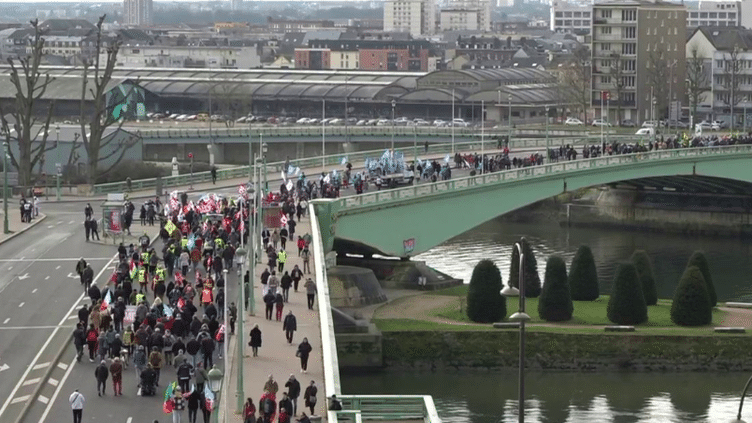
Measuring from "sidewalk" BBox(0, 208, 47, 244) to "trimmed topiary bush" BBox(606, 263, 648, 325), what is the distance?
69.4 ft

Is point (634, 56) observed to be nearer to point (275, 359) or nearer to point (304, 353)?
point (275, 359)

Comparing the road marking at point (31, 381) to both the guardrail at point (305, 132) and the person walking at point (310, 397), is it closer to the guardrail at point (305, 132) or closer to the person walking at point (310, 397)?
the person walking at point (310, 397)

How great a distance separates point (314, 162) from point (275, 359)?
5273 cm

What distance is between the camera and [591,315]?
62531 millimetres

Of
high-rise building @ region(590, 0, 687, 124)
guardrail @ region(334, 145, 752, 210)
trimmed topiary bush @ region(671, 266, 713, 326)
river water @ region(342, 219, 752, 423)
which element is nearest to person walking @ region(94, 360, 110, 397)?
river water @ region(342, 219, 752, 423)

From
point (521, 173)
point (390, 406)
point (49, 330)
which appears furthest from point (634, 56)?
point (390, 406)

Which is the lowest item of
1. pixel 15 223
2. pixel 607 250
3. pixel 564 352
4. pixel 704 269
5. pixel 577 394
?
pixel 607 250

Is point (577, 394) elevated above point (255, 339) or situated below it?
below

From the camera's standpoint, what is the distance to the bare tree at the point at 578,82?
150 m

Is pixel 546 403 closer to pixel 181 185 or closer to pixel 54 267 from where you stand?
pixel 54 267

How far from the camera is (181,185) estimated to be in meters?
84.4

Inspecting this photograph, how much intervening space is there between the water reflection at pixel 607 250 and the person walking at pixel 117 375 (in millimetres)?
32316

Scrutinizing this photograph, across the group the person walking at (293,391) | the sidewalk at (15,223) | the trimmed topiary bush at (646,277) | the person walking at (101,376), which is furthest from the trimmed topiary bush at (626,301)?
the person walking at (293,391)

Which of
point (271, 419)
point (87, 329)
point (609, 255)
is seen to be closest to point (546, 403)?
point (87, 329)
